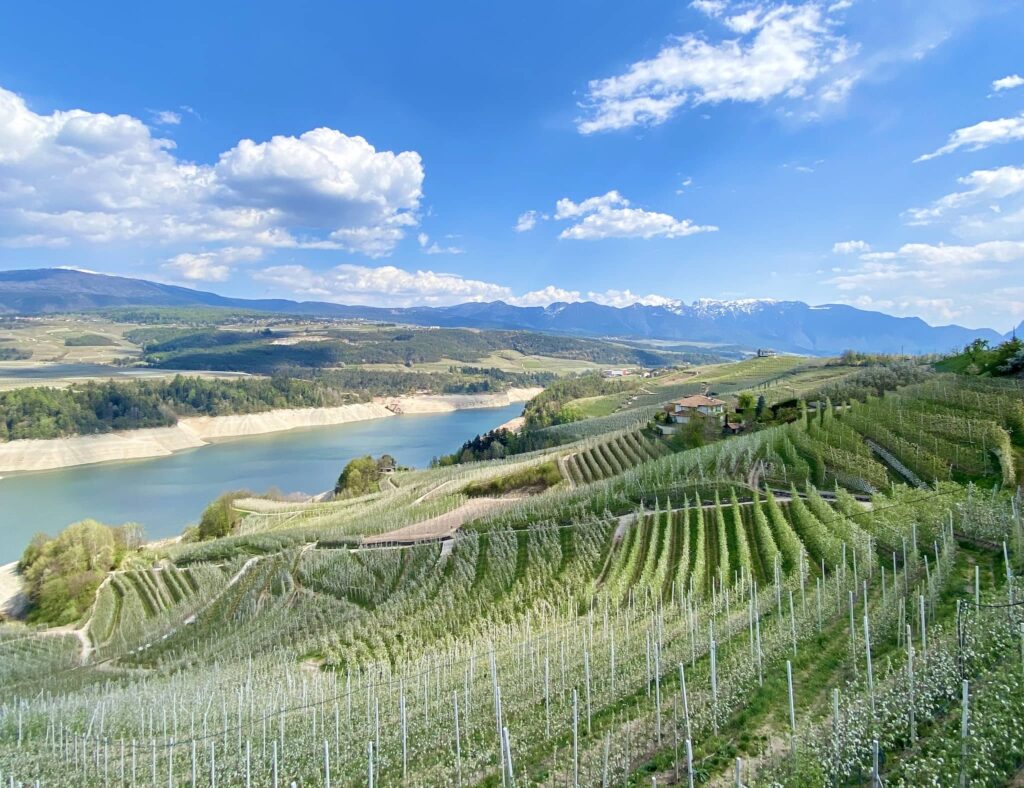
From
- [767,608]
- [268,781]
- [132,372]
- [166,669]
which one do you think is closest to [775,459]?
[767,608]

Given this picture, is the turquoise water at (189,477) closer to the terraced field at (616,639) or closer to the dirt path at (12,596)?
the dirt path at (12,596)

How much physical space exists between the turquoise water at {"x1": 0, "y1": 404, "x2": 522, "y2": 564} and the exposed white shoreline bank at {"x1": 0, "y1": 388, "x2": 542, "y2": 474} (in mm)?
4326

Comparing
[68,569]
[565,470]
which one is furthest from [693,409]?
[68,569]

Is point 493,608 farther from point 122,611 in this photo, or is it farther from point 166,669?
point 122,611

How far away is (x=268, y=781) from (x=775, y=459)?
24814mm

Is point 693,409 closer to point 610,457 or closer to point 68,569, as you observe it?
point 610,457

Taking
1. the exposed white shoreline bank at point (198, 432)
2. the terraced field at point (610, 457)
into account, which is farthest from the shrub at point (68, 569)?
the exposed white shoreline bank at point (198, 432)

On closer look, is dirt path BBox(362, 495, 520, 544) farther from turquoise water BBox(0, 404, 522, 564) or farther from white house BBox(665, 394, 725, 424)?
turquoise water BBox(0, 404, 522, 564)

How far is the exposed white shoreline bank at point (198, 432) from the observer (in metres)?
90.2

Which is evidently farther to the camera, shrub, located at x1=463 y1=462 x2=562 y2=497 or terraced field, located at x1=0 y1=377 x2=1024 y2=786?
shrub, located at x1=463 y1=462 x2=562 y2=497

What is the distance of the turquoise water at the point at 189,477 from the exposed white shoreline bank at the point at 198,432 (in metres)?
4.33

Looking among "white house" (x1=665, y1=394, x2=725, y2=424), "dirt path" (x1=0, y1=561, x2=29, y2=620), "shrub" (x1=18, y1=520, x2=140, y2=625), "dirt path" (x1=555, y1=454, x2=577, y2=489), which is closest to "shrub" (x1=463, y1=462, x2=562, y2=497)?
"dirt path" (x1=555, y1=454, x2=577, y2=489)

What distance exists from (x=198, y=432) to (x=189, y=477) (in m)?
37.7

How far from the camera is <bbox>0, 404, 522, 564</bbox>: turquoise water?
2430 inches
